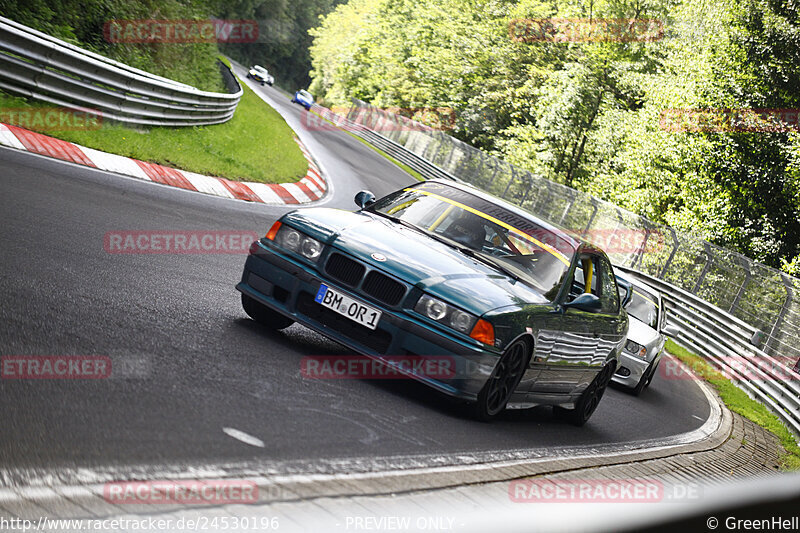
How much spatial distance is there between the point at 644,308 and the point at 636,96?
34156 mm

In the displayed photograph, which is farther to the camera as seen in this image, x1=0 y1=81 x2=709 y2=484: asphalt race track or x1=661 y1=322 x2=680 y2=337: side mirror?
x1=661 y1=322 x2=680 y2=337: side mirror

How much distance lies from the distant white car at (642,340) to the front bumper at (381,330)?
233 inches

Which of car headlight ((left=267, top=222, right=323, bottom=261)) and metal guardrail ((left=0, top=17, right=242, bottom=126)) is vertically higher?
car headlight ((left=267, top=222, right=323, bottom=261))

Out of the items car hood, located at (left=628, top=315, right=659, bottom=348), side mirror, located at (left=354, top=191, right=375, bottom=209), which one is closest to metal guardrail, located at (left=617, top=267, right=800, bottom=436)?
car hood, located at (left=628, top=315, right=659, bottom=348)

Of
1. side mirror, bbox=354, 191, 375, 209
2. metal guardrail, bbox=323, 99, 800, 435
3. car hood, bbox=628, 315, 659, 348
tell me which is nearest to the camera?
side mirror, bbox=354, 191, 375, 209

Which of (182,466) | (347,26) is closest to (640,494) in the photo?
(182,466)

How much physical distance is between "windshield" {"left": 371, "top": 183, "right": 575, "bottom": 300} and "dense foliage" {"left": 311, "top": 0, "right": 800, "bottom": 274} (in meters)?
25.0

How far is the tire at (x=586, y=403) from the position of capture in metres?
8.21

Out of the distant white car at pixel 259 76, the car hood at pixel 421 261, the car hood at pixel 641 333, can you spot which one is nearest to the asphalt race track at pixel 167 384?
the car hood at pixel 421 261

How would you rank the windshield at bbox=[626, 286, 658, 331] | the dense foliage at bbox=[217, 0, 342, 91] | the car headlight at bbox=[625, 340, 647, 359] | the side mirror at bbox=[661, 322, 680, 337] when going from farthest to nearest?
1. the dense foliage at bbox=[217, 0, 342, 91]
2. the windshield at bbox=[626, 286, 658, 331]
3. the side mirror at bbox=[661, 322, 680, 337]
4. the car headlight at bbox=[625, 340, 647, 359]

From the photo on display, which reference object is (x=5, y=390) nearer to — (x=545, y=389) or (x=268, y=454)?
(x=268, y=454)

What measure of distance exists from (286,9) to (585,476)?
10944cm

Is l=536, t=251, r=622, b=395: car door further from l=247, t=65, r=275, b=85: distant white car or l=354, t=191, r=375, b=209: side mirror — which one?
l=247, t=65, r=275, b=85: distant white car

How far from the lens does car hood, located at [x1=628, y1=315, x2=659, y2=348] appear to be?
12.5 metres
